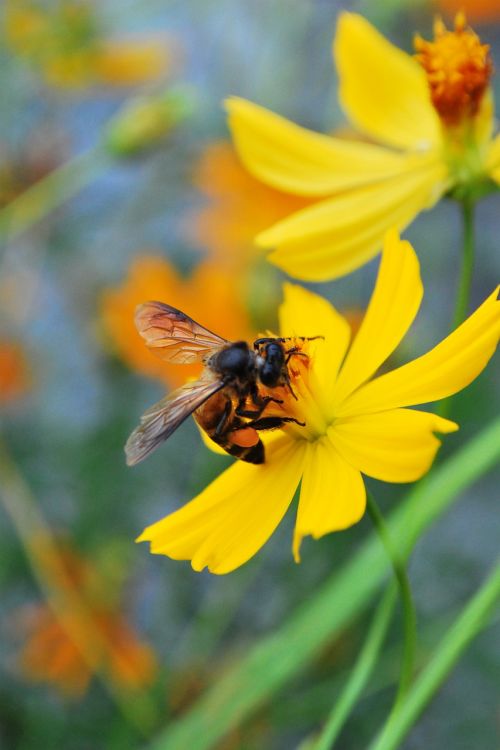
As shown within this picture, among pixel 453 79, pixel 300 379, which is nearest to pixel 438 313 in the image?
pixel 453 79

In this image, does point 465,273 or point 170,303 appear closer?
point 465,273

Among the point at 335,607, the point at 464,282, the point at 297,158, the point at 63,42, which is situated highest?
the point at 63,42

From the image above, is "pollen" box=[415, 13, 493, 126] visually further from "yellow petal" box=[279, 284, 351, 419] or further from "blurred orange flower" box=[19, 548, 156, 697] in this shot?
"blurred orange flower" box=[19, 548, 156, 697]

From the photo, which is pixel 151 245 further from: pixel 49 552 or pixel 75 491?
pixel 49 552

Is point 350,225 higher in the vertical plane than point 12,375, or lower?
lower

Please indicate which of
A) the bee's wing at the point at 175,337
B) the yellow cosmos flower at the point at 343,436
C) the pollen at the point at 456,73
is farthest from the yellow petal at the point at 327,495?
the pollen at the point at 456,73

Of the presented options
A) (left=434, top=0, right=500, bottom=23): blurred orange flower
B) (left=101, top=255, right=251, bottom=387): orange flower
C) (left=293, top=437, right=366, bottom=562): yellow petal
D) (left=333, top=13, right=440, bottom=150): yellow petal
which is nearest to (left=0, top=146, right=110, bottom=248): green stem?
(left=101, top=255, right=251, bottom=387): orange flower

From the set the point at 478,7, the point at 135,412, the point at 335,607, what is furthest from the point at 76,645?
the point at 478,7

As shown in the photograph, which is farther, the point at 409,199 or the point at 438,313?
the point at 438,313

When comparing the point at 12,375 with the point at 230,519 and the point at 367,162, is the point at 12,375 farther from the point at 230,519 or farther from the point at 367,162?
the point at 230,519
